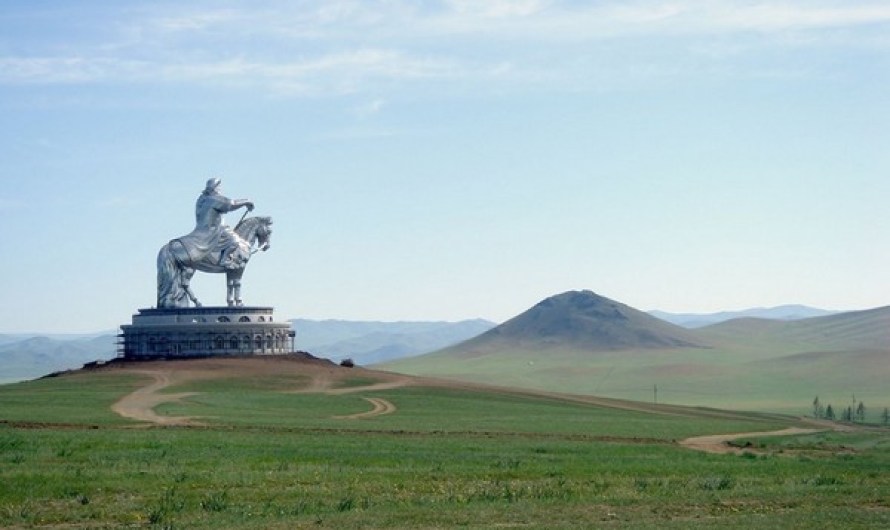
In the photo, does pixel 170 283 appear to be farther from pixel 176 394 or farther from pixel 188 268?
pixel 176 394

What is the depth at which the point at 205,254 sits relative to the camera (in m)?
96.6

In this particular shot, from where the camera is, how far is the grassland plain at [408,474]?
1161 inches

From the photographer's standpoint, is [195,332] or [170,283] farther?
[170,283]

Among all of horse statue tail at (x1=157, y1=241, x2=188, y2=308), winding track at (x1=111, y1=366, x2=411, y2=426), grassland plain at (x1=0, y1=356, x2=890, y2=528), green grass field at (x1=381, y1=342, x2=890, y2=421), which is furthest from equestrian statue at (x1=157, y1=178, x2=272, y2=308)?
green grass field at (x1=381, y1=342, x2=890, y2=421)

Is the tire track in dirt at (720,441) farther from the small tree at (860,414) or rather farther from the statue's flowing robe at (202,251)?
the statue's flowing robe at (202,251)

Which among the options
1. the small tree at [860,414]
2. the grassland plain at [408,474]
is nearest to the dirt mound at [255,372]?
the grassland plain at [408,474]

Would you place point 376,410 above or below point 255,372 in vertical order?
below

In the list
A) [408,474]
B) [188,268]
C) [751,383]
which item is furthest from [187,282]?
[751,383]

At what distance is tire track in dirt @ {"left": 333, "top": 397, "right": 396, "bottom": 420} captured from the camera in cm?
6662

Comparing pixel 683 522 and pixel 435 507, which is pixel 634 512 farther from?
pixel 435 507

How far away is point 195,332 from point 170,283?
4.17 meters

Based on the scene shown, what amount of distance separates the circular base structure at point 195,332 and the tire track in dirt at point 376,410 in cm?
1838

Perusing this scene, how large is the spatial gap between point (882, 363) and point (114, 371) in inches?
A: 5036

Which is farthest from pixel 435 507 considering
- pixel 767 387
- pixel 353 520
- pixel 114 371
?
pixel 767 387
